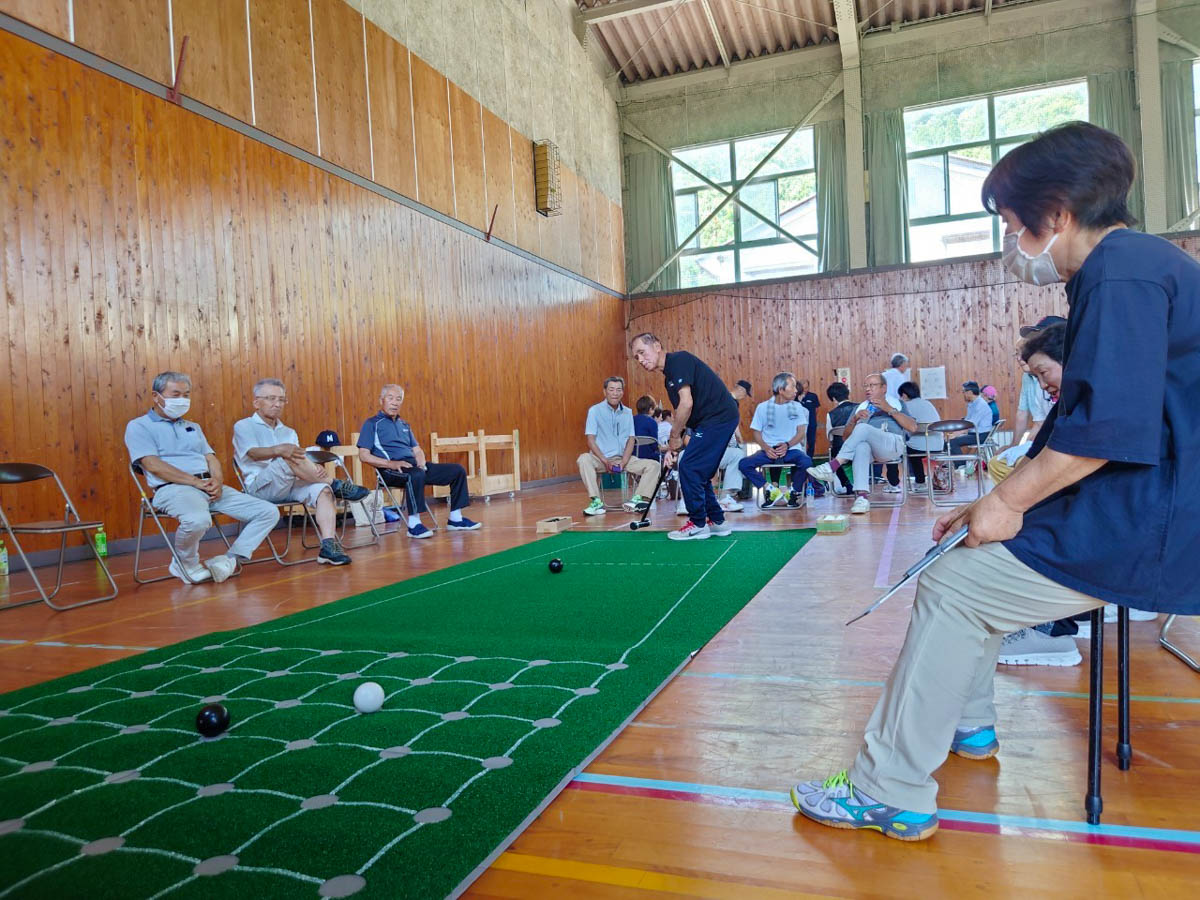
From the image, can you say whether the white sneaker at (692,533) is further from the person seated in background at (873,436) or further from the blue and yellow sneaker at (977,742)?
the blue and yellow sneaker at (977,742)

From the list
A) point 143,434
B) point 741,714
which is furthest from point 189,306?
point 741,714

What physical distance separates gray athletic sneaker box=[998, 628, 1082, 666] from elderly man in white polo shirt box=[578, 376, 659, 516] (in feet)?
17.9

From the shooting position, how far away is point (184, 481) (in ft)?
15.5

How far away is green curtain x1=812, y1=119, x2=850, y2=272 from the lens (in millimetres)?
14016

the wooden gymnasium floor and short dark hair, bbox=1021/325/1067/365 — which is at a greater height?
short dark hair, bbox=1021/325/1067/365

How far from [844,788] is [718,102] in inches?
597

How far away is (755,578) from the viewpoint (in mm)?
4094

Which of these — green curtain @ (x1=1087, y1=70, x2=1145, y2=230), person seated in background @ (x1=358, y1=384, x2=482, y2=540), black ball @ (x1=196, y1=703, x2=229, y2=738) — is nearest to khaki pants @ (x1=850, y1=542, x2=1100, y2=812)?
black ball @ (x1=196, y1=703, x2=229, y2=738)

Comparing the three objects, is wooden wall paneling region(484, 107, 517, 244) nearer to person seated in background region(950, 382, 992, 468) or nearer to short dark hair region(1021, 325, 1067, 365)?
person seated in background region(950, 382, 992, 468)

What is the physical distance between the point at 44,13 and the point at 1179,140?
14.7m

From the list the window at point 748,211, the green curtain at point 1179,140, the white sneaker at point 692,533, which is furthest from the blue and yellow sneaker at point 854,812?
the green curtain at point 1179,140

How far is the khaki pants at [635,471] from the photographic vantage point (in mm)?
7992

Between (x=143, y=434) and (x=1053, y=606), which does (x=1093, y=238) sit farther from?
(x=143, y=434)

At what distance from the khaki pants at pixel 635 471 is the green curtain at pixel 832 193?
7931mm
